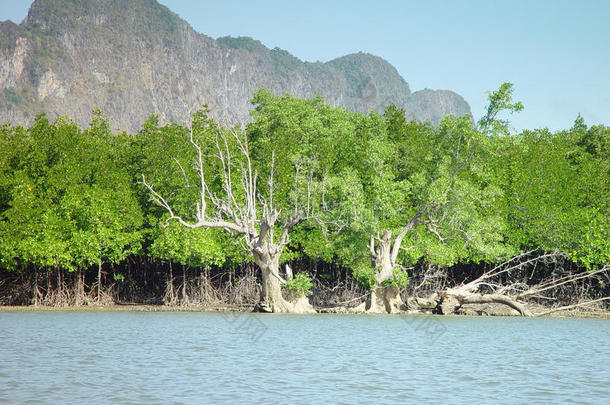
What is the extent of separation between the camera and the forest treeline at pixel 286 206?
31.2m

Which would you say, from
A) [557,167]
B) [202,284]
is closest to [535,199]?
[557,167]

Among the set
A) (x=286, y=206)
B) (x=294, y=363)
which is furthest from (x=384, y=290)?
(x=294, y=363)

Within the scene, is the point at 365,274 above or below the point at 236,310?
above

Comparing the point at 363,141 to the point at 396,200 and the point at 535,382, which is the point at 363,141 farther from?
the point at 535,382

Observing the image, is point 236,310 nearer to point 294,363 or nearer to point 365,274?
point 365,274

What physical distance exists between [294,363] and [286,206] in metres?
21.0

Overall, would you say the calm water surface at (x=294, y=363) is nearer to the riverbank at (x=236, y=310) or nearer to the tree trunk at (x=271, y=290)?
the tree trunk at (x=271, y=290)

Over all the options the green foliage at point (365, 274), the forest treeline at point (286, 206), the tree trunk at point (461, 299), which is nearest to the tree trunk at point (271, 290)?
the forest treeline at point (286, 206)

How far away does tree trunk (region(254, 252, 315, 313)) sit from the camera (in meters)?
30.5

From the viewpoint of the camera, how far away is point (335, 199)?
3403cm

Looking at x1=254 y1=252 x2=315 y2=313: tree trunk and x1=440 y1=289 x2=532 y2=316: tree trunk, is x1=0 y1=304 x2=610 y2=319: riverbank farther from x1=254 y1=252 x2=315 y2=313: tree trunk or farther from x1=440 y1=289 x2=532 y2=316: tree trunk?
x1=254 y1=252 x2=315 y2=313: tree trunk

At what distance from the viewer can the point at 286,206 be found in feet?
115

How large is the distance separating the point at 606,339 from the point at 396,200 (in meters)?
12.1

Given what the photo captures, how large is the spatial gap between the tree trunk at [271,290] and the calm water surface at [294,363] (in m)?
5.56
